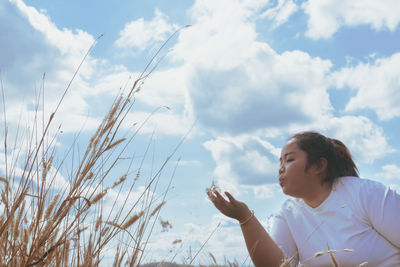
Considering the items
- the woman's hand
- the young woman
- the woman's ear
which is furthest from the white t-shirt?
the woman's hand

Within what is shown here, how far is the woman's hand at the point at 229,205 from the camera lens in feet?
6.91

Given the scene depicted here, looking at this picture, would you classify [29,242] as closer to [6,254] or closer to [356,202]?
[6,254]

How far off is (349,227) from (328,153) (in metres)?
0.57

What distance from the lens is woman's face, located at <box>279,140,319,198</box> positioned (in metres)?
A: 2.51

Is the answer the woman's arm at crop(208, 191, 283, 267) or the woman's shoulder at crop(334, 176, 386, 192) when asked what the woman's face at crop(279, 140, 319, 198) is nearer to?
the woman's shoulder at crop(334, 176, 386, 192)

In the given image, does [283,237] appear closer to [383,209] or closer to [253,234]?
[253,234]

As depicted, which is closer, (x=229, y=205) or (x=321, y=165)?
(x=229, y=205)

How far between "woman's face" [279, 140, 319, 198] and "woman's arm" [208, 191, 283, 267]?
358 millimetres

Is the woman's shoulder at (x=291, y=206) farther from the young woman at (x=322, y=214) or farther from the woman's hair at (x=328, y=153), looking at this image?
the woman's hair at (x=328, y=153)

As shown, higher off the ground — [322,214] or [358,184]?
[358,184]

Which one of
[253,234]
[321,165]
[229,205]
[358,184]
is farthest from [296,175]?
[229,205]

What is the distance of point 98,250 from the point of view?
4.99 ft

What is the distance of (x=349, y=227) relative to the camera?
2.36 meters

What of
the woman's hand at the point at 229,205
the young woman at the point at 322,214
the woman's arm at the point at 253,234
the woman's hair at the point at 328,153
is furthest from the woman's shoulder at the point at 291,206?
the woman's hand at the point at 229,205
